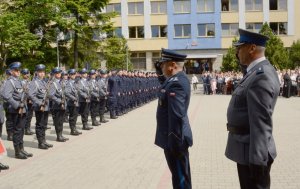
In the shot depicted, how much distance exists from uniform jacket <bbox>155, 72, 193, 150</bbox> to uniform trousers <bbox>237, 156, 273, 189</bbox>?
1.08 m

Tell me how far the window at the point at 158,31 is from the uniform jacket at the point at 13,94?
46.9m

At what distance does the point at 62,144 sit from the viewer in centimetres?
1117

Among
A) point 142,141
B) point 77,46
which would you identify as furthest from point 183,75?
point 77,46

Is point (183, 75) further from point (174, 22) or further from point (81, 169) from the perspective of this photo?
point (174, 22)

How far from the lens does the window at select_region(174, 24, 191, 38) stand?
5503cm

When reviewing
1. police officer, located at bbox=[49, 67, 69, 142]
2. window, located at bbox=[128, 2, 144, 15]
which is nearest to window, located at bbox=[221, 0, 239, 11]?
window, located at bbox=[128, 2, 144, 15]

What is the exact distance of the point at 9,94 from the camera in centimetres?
931

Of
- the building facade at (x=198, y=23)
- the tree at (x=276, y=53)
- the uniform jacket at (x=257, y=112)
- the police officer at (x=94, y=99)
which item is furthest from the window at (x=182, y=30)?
the uniform jacket at (x=257, y=112)

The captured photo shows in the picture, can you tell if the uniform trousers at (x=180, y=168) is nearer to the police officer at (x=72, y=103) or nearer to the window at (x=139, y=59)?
the police officer at (x=72, y=103)

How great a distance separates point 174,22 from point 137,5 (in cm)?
507

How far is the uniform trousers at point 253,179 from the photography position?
12.4 ft

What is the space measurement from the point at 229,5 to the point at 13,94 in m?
47.7

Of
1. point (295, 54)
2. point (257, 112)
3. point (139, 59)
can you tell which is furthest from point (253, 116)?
point (139, 59)

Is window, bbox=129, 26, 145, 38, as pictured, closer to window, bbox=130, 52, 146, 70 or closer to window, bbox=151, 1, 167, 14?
window, bbox=130, 52, 146, 70
